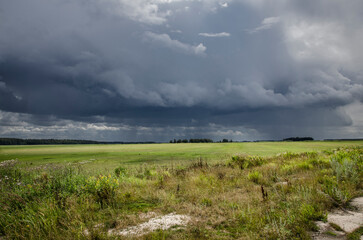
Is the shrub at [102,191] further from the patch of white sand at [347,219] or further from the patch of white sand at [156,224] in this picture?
the patch of white sand at [347,219]

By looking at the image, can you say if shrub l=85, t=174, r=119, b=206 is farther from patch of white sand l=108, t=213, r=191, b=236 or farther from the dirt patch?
the dirt patch

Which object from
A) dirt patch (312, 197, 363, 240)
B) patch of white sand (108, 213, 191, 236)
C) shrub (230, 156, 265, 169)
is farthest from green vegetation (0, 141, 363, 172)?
dirt patch (312, 197, 363, 240)

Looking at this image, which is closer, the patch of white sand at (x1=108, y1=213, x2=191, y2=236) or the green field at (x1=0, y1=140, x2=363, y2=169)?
the patch of white sand at (x1=108, y1=213, x2=191, y2=236)

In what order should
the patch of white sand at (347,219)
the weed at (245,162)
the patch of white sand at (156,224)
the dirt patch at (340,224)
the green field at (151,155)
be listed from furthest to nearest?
the green field at (151,155)
the weed at (245,162)
the patch of white sand at (156,224)
the patch of white sand at (347,219)
the dirt patch at (340,224)

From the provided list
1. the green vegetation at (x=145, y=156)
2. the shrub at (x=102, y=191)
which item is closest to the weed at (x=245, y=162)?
the green vegetation at (x=145, y=156)

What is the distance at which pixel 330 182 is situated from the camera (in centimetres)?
848

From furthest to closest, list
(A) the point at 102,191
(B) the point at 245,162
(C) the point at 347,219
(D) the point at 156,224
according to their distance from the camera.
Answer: (B) the point at 245,162, (A) the point at 102,191, (D) the point at 156,224, (C) the point at 347,219

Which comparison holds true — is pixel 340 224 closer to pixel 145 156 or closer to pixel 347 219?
pixel 347 219

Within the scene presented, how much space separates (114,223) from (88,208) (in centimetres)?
160

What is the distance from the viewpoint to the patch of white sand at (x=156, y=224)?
532 centimetres

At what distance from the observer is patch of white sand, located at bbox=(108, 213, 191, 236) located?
532 centimetres

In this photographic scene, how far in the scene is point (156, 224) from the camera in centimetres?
576

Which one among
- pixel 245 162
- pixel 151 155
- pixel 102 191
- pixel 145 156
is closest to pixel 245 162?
pixel 245 162

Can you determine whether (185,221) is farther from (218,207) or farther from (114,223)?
(114,223)
